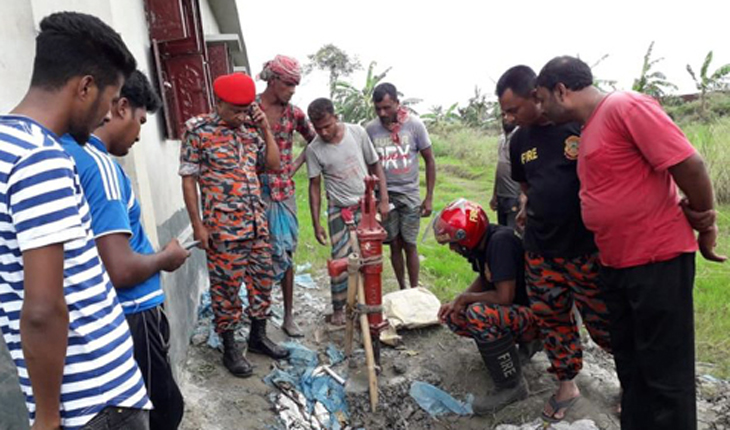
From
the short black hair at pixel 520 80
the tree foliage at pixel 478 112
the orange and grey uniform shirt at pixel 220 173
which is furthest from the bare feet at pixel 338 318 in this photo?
the tree foliage at pixel 478 112

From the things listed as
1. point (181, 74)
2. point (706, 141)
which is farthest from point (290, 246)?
point (706, 141)

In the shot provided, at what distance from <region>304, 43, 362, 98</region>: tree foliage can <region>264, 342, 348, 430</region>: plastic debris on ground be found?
22.8m

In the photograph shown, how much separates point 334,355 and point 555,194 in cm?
200

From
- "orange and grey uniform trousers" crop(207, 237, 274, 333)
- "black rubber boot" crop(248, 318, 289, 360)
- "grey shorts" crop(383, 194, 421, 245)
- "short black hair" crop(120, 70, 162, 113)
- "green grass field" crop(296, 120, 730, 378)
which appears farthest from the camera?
"grey shorts" crop(383, 194, 421, 245)

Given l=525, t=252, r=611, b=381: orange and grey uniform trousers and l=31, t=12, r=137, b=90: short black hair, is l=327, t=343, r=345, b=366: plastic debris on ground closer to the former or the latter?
l=525, t=252, r=611, b=381: orange and grey uniform trousers

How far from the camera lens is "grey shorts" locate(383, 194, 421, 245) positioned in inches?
173

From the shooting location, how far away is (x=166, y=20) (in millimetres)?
3893

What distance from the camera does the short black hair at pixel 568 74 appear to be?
2.28 meters

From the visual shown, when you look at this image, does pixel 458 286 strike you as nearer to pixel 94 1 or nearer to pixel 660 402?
pixel 660 402

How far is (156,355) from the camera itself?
188cm

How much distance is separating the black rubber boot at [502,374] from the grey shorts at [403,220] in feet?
5.45

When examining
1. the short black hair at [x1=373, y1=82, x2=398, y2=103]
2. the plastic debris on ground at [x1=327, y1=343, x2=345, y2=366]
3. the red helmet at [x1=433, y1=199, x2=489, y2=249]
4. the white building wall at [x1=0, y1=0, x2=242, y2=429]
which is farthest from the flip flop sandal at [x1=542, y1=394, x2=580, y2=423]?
the short black hair at [x1=373, y1=82, x2=398, y2=103]

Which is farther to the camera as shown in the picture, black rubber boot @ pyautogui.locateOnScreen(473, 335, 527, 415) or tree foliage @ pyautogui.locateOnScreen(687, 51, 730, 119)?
tree foliage @ pyautogui.locateOnScreen(687, 51, 730, 119)

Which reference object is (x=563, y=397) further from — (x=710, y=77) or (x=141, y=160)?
(x=710, y=77)
